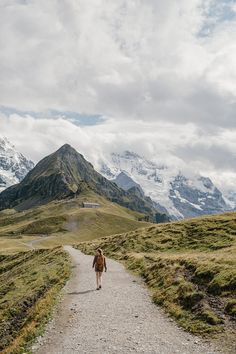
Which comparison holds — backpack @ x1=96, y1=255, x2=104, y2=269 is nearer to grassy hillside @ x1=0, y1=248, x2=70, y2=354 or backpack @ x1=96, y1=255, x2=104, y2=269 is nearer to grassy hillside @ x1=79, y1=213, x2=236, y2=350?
grassy hillside @ x1=0, y1=248, x2=70, y2=354

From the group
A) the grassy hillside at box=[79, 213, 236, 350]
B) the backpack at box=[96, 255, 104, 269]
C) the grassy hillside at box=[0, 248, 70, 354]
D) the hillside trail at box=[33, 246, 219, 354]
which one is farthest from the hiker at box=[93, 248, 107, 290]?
the grassy hillside at box=[79, 213, 236, 350]

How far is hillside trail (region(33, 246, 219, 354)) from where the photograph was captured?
61.6 feet

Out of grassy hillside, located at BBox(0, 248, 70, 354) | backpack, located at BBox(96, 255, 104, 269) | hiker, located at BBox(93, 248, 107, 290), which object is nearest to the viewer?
grassy hillside, located at BBox(0, 248, 70, 354)

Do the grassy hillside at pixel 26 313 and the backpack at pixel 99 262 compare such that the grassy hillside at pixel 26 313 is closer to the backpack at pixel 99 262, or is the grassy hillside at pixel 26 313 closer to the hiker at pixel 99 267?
the hiker at pixel 99 267

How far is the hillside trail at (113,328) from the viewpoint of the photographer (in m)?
18.8

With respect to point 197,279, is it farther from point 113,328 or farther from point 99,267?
point 113,328

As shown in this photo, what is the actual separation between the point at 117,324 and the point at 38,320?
5380 millimetres

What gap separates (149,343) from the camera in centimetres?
1930

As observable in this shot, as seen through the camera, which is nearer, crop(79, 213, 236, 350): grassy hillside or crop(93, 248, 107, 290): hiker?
crop(79, 213, 236, 350): grassy hillside

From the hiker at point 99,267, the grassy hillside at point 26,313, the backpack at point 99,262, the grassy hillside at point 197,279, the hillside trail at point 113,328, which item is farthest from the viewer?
the backpack at point 99,262

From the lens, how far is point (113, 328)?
22.1 meters

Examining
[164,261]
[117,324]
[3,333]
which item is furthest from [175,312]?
[164,261]

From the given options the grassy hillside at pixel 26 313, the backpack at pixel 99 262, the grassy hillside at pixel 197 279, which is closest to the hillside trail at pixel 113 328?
the grassy hillside at pixel 26 313

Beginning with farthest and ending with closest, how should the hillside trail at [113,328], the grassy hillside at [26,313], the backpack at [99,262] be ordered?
the backpack at [99,262] → the grassy hillside at [26,313] → the hillside trail at [113,328]
